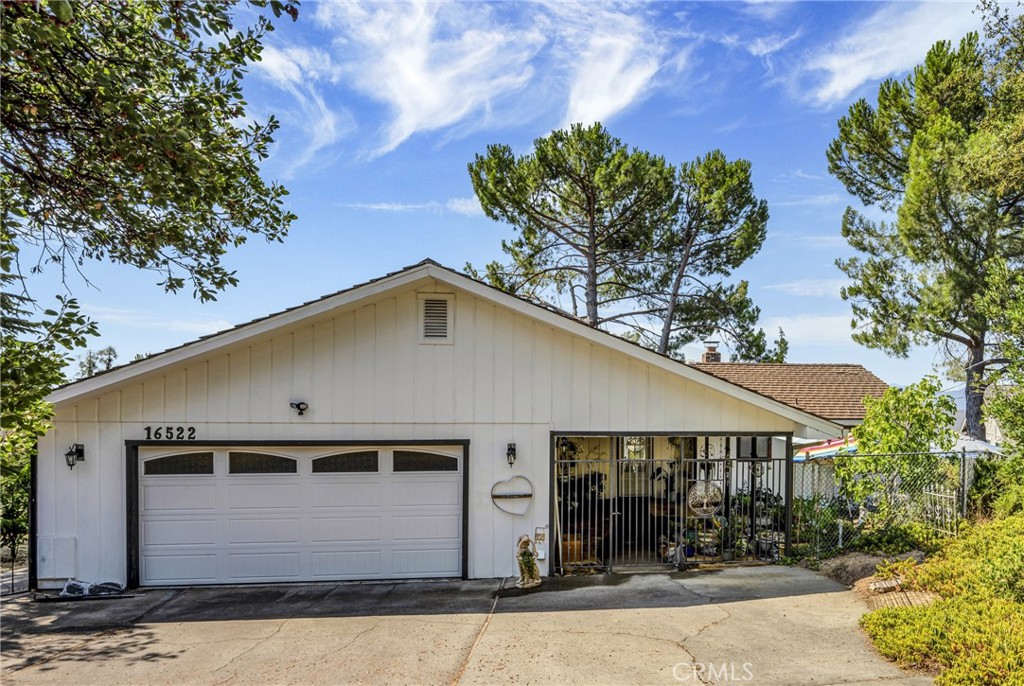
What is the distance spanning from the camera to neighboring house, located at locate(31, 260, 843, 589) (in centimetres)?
802

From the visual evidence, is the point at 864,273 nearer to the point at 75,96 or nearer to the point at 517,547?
the point at 517,547

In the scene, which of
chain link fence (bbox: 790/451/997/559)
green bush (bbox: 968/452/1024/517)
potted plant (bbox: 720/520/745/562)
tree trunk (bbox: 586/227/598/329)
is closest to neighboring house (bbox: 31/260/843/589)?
potted plant (bbox: 720/520/745/562)

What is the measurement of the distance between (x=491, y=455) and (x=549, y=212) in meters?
13.8

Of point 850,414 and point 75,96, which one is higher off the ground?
point 75,96

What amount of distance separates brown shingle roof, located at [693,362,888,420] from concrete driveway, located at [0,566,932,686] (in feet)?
32.1

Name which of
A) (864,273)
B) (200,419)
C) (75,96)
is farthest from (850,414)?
(75,96)

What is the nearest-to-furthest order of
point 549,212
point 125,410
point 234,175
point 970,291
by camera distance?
point 234,175
point 125,410
point 970,291
point 549,212

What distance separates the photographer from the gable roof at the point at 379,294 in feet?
25.2

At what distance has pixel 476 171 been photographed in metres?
20.8

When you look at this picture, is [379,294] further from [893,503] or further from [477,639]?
[893,503]

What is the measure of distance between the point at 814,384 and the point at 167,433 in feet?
57.7

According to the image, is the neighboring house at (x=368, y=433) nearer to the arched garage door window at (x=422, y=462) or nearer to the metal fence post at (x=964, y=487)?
the arched garage door window at (x=422, y=462)

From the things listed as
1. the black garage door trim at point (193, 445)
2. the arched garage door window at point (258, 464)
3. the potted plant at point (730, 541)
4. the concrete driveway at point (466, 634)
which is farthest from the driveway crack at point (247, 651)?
the potted plant at point (730, 541)

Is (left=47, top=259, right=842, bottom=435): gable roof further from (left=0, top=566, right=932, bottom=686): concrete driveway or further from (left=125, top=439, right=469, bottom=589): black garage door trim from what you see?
(left=0, top=566, right=932, bottom=686): concrete driveway
